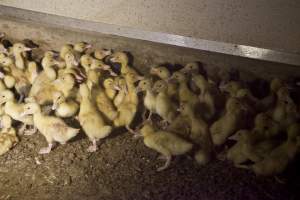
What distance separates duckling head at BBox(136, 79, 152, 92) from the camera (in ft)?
10.6

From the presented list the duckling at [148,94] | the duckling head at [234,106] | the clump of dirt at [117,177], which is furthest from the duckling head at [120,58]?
the duckling head at [234,106]

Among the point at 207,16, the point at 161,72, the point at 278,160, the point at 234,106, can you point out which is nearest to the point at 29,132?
the point at 161,72

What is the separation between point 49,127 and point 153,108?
0.82 m

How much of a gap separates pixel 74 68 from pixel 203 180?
145 cm

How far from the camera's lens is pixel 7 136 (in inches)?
119

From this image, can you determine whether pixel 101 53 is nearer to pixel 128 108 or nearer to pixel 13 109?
pixel 128 108

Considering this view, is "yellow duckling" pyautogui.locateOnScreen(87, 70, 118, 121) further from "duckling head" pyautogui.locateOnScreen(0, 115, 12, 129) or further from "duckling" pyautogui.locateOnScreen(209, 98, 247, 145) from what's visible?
"duckling" pyautogui.locateOnScreen(209, 98, 247, 145)

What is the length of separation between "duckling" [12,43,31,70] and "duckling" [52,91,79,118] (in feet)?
2.19

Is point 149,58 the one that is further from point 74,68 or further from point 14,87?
point 14,87

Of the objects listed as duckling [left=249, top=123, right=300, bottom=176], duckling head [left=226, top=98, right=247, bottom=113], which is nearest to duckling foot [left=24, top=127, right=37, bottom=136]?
duckling head [left=226, top=98, right=247, bottom=113]

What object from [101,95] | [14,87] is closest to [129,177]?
[101,95]

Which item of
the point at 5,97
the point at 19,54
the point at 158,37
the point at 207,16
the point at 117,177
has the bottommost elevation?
the point at 117,177

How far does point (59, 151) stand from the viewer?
9.96 feet

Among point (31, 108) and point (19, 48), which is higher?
point (19, 48)
